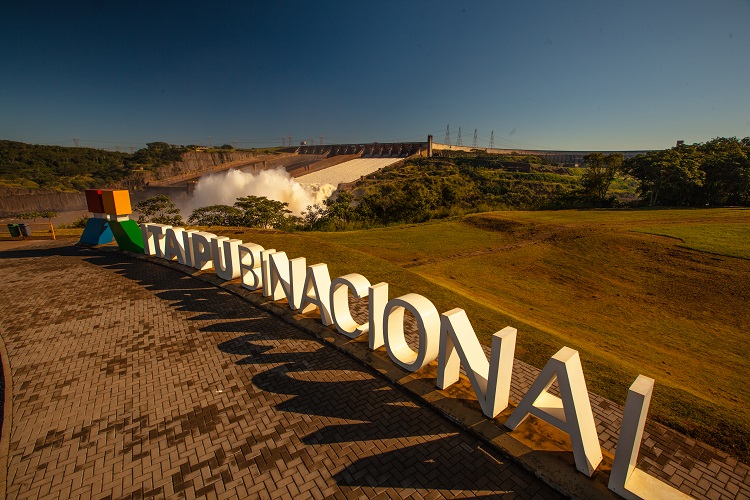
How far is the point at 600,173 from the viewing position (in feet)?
108

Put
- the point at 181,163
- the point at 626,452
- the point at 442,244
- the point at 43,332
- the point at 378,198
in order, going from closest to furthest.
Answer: the point at 626,452 → the point at 43,332 → the point at 442,244 → the point at 378,198 → the point at 181,163

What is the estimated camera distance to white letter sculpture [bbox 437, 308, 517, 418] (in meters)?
5.10

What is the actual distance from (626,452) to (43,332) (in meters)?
11.8

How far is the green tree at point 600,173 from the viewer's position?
32.0 m

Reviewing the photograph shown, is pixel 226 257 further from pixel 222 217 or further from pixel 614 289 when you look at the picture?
pixel 222 217

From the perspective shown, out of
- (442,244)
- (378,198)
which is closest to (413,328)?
(442,244)

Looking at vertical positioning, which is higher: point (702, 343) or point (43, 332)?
point (43, 332)

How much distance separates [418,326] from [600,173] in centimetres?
3477

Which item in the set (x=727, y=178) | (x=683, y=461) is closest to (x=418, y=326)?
(x=683, y=461)

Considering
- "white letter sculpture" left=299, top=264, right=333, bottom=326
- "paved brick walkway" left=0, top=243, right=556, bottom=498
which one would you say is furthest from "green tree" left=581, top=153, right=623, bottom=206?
"paved brick walkway" left=0, top=243, right=556, bottom=498

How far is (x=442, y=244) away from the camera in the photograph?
19.3 metres

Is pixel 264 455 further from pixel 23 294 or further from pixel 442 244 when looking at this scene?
pixel 442 244

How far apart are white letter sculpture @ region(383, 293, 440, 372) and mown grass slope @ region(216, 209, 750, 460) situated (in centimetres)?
253

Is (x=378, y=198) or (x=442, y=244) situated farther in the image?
(x=378, y=198)
